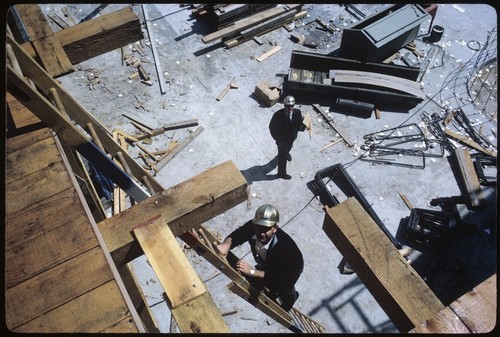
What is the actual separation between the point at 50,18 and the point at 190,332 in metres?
13.2

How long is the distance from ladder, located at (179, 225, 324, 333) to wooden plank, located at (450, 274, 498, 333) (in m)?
2.32

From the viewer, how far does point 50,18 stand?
12883 mm

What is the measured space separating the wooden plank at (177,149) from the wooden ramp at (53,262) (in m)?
6.68

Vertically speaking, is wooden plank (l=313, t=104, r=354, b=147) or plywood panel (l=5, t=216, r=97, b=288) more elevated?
plywood panel (l=5, t=216, r=97, b=288)

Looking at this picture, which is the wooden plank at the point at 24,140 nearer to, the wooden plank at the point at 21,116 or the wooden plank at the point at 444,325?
the wooden plank at the point at 21,116

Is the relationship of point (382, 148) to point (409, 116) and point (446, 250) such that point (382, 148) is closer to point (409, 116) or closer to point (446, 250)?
point (409, 116)

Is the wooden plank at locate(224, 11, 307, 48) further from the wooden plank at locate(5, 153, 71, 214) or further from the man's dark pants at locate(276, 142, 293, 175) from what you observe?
the wooden plank at locate(5, 153, 71, 214)

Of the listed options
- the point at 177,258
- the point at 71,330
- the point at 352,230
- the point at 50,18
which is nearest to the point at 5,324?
the point at 71,330

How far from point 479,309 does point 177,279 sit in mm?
1996

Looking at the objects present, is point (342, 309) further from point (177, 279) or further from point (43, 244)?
point (43, 244)

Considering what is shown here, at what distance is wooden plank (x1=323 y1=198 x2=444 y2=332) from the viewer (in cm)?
285

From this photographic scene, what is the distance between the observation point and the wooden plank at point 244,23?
1246 cm

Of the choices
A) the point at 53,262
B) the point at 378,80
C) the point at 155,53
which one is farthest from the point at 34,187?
the point at 378,80

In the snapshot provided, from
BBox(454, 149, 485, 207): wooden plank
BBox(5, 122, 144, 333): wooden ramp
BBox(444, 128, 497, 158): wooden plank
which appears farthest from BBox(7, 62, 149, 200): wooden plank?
BBox(444, 128, 497, 158): wooden plank
